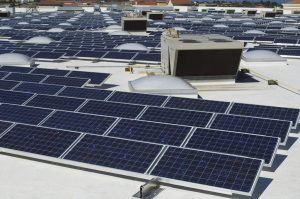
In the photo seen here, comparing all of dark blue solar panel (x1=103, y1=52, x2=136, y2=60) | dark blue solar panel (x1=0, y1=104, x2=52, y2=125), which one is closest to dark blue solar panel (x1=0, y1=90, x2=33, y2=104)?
dark blue solar panel (x1=0, y1=104, x2=52, y2=125)

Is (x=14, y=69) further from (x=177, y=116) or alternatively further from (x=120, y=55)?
(x=177, y=116)

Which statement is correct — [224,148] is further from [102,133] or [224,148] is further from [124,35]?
[124,35]

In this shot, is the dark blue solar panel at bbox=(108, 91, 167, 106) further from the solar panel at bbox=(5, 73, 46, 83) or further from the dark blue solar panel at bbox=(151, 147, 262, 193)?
the solar panel at bbox=(5, 73, 46, 83)

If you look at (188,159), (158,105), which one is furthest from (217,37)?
(188,159)

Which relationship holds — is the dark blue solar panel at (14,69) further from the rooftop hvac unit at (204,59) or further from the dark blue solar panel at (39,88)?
the rooftop hvac unit at (204,59)

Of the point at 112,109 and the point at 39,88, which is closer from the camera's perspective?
the point at 112,109

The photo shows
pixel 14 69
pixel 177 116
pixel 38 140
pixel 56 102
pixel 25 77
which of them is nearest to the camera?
pixel 38 140

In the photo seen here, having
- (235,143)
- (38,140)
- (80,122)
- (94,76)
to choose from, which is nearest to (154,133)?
(235,143)
